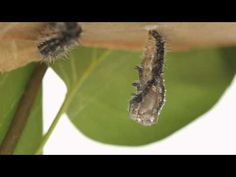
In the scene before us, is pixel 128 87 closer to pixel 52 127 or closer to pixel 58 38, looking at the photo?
pixel 52 127

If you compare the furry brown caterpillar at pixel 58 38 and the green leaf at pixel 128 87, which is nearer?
the furry brown caterpillar at pixel 58 38

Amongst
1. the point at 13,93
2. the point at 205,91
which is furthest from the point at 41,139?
the point at 205,91

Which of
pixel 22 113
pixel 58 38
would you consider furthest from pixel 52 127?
pixel 58 38

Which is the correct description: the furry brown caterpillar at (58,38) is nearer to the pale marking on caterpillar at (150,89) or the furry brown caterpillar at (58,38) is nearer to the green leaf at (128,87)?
the pale marking on caterpillar at (150,89)

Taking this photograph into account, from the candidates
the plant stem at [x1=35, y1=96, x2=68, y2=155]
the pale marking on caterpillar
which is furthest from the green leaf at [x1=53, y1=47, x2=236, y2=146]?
the pale marking on caterpillar

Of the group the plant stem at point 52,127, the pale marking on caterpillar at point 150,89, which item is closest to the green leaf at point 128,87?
the plant stem at point 52,127

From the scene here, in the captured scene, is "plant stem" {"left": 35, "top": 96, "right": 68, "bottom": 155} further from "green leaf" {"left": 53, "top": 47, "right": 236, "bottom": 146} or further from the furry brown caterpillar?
the furry brown caterpillar

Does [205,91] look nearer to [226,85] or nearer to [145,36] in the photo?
[226,85]

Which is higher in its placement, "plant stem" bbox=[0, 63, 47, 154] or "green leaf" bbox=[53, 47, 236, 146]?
"green leaf" bbox=[53, 47, 236, 146]
